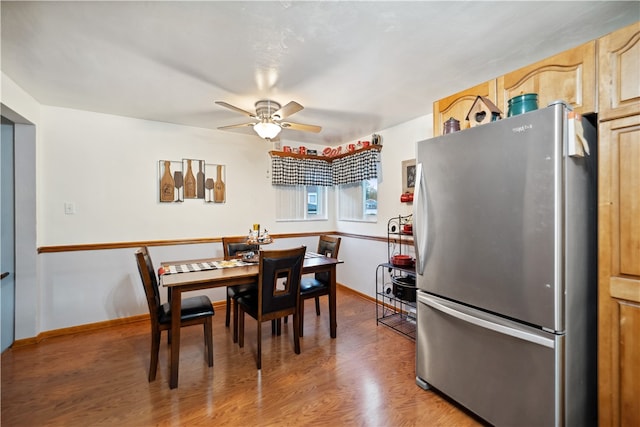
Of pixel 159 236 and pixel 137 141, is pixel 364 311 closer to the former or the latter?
pixel 159 236

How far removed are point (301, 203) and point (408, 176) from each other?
182 cm

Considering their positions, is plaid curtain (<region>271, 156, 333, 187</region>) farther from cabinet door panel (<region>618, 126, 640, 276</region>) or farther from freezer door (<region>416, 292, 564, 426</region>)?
cabinet door panel (<region>618, 126, 640, 276</region>)

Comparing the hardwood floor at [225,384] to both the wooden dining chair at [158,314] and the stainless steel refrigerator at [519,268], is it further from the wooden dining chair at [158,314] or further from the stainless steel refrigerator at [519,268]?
the stainless steel refrigerator at [519,268]

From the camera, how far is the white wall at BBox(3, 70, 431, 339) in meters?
2.86

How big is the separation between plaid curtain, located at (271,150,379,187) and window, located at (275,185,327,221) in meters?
0.21

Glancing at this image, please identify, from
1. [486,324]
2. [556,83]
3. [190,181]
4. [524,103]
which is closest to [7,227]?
[190,181]

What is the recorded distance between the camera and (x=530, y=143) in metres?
1.38

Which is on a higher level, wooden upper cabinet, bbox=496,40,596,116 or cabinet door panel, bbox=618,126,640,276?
wooden upper cabinet, bbox=496,40,596,116

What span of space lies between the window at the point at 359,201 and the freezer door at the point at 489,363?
7.13 ft

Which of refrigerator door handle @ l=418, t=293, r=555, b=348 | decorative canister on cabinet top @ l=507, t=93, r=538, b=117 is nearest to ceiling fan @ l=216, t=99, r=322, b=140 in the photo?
decorative canister on cabinet top @ l=507, t=93, r=538, b=117

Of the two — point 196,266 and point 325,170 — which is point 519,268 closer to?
point 196,266

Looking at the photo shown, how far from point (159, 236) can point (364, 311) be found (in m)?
2.71

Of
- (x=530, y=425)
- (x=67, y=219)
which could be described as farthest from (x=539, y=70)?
(x=67, y=219)

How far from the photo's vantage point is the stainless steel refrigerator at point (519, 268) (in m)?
1.31
